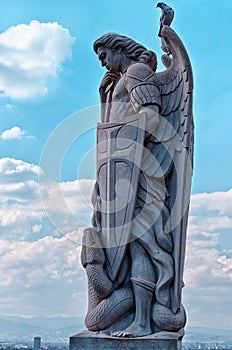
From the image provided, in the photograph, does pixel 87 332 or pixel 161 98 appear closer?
pixel 87 332

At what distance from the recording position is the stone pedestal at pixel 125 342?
31.0 ft

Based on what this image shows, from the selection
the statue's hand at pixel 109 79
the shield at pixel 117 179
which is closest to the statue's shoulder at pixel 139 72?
the statue's hand at pixel 109 79

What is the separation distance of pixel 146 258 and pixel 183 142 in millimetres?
1896

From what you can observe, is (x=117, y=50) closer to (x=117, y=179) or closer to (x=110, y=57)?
(x=110, y=57)

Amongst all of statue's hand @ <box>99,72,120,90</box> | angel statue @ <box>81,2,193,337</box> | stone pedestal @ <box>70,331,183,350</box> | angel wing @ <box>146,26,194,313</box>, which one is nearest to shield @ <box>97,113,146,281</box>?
angel statue @ <box>81,2,193,337</box>

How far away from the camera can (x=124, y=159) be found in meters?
10.4


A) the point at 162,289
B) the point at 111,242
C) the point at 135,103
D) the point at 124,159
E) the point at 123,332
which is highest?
the point at 135,103

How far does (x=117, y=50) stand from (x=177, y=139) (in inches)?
70.1

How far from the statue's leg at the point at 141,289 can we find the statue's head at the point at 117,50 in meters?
2.99

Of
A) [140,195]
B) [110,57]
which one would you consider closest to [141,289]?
[140,195]

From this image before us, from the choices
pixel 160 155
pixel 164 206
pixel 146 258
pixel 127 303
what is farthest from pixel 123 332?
pixel 160 155

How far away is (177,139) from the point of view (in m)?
10.6

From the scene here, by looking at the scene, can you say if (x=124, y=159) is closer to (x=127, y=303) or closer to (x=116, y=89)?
(x=116, y=89)

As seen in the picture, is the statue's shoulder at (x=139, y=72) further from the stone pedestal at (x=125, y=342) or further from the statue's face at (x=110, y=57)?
the stone pedestal at (x=125, y=342)
